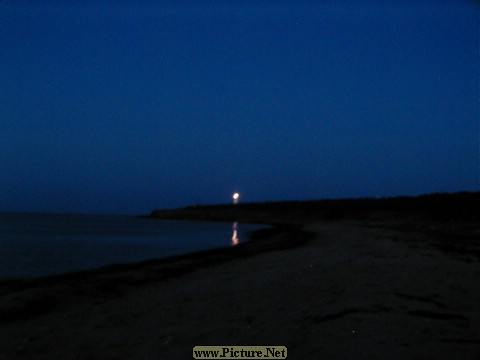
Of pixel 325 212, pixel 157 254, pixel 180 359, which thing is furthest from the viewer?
pixel 325 212

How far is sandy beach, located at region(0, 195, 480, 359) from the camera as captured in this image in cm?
405

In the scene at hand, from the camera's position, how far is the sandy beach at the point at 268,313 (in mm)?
4047

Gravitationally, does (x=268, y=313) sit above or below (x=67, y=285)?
above

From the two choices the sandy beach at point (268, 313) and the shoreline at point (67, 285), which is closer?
the sandy beach at point (268, 313)

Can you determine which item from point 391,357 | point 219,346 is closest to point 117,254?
point 219,346

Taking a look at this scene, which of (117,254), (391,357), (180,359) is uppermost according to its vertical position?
(391,357)

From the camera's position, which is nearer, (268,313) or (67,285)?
(268,313)

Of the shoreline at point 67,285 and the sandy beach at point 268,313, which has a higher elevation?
the sandy beach at point 268,313

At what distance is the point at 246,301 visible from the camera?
6.20 metres

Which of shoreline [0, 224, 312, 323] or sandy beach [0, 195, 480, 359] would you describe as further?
shoreline [0, 224, 312, 323]

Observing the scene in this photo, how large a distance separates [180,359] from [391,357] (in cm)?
206

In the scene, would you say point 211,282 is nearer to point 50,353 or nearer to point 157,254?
point 50,353

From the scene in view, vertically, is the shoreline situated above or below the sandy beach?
below

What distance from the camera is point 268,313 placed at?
5.38m
